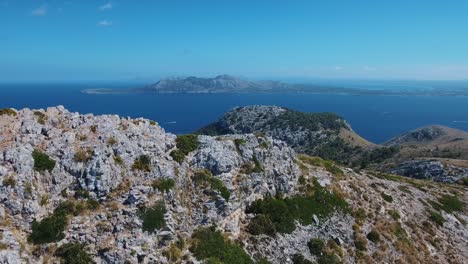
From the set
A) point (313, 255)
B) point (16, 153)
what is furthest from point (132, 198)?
point (313, 255)

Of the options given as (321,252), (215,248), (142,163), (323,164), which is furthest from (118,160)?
(323,164)

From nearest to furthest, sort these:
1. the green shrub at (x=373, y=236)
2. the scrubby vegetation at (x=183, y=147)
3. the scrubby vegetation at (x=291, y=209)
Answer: the scrubby vegetation at (x=183, y=147), the scrubby vegetation at (x=291, y=209), the green shrub at (x=373, y=236)

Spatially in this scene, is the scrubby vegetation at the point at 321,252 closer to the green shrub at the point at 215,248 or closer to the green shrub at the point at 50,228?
the green shrub at the point at 215,248

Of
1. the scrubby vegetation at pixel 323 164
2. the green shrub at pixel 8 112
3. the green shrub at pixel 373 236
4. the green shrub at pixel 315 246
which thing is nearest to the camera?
the green shrub at pixel 8 112

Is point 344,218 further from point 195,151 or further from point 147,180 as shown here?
point 147,180

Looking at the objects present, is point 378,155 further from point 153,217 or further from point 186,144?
point 153,217

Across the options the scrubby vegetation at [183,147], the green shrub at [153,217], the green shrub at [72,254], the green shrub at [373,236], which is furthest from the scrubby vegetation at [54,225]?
the green shrub at [373,236]

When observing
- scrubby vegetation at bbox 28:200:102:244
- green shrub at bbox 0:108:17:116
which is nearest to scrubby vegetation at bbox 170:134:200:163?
scrubby vegetation at bbox 28:200:102:244

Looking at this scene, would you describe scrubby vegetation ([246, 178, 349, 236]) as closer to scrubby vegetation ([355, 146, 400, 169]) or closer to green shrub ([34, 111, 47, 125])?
green shrub ([34, 111, 47, 125])
